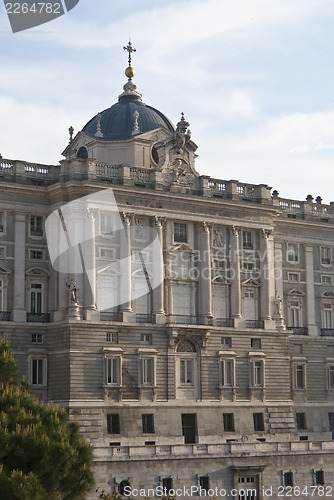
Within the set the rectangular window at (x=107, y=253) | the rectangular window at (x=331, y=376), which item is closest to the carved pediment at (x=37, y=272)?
the rectangular window at (x=107, y=253)

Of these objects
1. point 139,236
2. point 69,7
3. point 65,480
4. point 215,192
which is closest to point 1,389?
point 65,480

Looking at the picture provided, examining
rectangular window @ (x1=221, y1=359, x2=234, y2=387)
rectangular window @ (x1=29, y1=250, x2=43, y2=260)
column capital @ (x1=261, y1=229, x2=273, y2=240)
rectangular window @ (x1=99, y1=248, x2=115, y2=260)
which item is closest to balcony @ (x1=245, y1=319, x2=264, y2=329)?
rectangular window @ (x1=221, y1=359, x2=234, y2=387)

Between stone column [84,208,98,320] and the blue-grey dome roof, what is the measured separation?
1064 centimetres

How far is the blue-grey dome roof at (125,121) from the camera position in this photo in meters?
79.8

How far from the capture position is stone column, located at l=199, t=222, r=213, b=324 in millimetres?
74938

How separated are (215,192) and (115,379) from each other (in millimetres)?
16878

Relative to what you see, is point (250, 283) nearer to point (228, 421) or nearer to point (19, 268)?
point (228, 421)

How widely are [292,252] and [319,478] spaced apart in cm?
2270

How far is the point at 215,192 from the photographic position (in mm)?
77938

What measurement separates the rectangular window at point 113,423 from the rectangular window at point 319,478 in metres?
13.6

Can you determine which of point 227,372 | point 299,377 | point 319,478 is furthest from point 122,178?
point 319,478

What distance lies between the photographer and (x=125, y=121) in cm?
8062

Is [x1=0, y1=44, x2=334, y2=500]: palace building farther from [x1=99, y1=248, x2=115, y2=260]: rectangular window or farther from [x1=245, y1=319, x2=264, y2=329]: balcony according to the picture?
[x1=245, y1=319, x2=264, y2=329]: balcony

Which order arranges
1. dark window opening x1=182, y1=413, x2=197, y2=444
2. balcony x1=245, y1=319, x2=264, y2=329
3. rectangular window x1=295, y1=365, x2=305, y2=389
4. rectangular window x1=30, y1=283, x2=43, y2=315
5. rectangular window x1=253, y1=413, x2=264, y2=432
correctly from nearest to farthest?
1. rectangular window x1=30, y1=283, x2=43, y2=315
2. dark window opening x1=182, y1=413, x2=197, y2=444
3. rectangular window x1=253, y1=413, x2=264, y2=432
4. balcony x1=245, y1=319, x2=264, y2=329
5. rectangular window x1=295, y1=365, x2=305, y2=389
